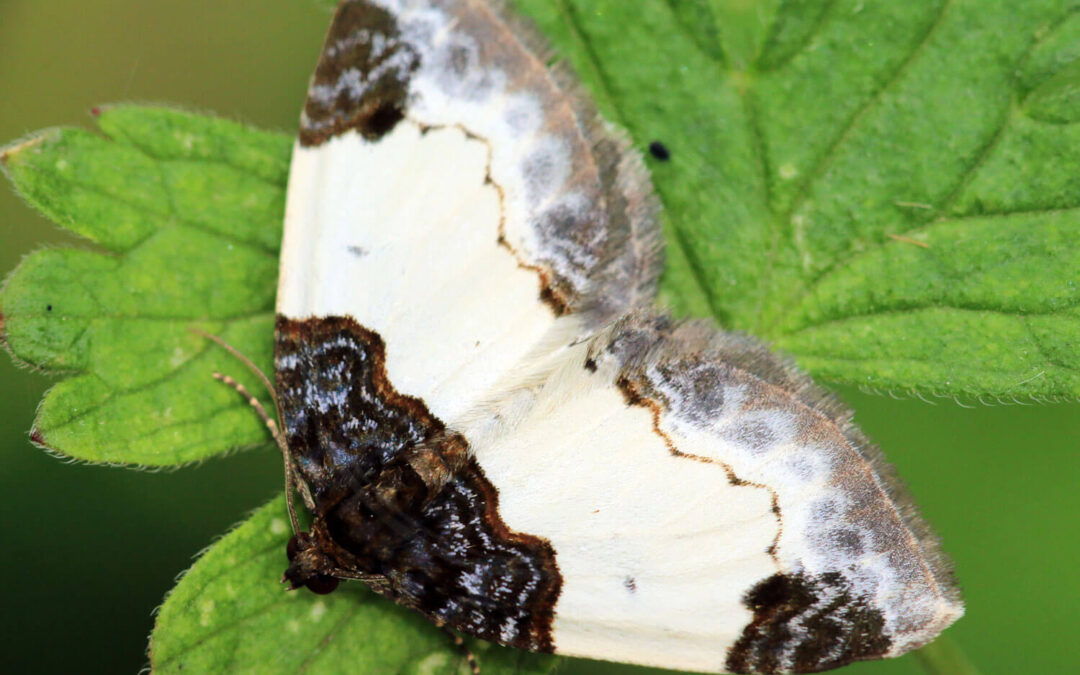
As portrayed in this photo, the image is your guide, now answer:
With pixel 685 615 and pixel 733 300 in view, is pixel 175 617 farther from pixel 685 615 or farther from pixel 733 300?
pixel 733 300

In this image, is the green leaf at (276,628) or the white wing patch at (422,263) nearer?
the green leaf at (276,628)

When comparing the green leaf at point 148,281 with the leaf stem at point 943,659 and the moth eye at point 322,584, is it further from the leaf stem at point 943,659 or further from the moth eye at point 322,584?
the leaf stem at point 943,659

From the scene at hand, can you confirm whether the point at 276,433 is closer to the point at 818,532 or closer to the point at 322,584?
the point at 322,584

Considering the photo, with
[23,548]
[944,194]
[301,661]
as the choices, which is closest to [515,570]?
[301,661]

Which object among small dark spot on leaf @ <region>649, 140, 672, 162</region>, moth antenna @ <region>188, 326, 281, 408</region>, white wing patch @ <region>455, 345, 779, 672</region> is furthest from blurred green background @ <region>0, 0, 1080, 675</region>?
small dark spot on leaf @ <region>649, 140, 672, 162</region>

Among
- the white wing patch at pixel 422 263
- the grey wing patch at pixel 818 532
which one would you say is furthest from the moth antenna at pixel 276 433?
the grey wing patch at pixel 818 532

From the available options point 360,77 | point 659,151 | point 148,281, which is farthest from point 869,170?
point 148,281
